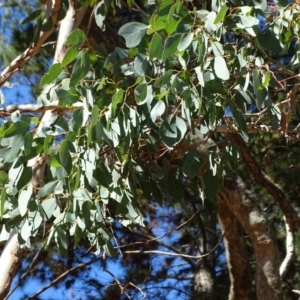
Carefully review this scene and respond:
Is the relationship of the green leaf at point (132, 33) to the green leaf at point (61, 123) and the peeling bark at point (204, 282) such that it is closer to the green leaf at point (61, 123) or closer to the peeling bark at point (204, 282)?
the green leaf at point (61, 123)

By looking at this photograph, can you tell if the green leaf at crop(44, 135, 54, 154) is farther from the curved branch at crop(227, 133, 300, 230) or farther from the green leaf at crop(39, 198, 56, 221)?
the curved branch at crop(227, 133, 300, 230)

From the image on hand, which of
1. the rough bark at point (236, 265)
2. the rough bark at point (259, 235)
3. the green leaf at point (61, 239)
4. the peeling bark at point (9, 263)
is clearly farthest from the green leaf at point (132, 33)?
the rough bark at point (236, 265)

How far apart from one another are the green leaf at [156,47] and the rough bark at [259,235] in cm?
166

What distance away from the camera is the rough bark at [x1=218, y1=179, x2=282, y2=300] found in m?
3.71

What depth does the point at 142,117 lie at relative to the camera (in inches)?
88.8

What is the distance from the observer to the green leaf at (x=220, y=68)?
2.10 metres

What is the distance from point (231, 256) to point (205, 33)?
202cm

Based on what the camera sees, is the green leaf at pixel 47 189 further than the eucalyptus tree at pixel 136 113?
Yes

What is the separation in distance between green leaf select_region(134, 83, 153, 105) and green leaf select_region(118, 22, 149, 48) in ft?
0.44

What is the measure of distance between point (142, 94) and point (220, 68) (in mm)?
239

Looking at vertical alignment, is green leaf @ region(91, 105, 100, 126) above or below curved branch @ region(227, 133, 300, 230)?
below

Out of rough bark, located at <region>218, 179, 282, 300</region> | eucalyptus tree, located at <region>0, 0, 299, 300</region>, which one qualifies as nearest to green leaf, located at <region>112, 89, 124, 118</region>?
eucalyptus tree, located at <region>0, 0, 299, 300</region>

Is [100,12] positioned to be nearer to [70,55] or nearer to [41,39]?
[41,39]

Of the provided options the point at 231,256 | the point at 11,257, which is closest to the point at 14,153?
the point at 11,257
